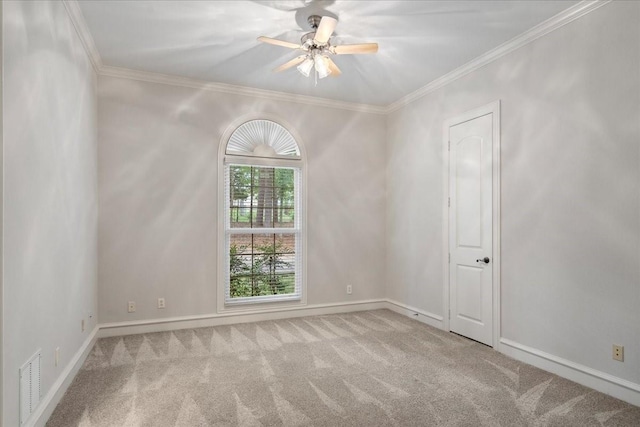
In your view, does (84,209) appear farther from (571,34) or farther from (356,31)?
(571,34)

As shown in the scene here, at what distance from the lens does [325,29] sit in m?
2.63

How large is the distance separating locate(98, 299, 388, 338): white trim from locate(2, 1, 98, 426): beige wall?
0.60m

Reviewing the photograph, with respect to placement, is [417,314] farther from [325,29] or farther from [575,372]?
[325,29]

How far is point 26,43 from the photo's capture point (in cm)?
192

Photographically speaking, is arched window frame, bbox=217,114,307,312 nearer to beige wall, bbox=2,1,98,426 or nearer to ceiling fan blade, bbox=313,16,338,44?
beige wall, bbox=2,1,98,426

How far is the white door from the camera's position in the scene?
356 centimetres

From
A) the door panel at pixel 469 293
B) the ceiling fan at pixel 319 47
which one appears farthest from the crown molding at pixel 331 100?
the door panel at pixel 469 293

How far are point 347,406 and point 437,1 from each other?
2943 mm

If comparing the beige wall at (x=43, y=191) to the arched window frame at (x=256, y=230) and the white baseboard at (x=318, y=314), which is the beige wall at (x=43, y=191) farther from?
the arched window frame at (x=256, y=230)

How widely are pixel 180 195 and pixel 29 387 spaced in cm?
244

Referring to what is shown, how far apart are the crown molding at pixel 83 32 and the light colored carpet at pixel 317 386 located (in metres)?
2.75

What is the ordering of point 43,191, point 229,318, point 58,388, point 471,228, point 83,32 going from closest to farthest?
point 43,191 → point 58,388 → point 83,32 → point 471,228 → point 229,318

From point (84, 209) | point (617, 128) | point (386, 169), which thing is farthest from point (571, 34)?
point (84, 209)

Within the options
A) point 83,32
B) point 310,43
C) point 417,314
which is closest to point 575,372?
point 417,314
